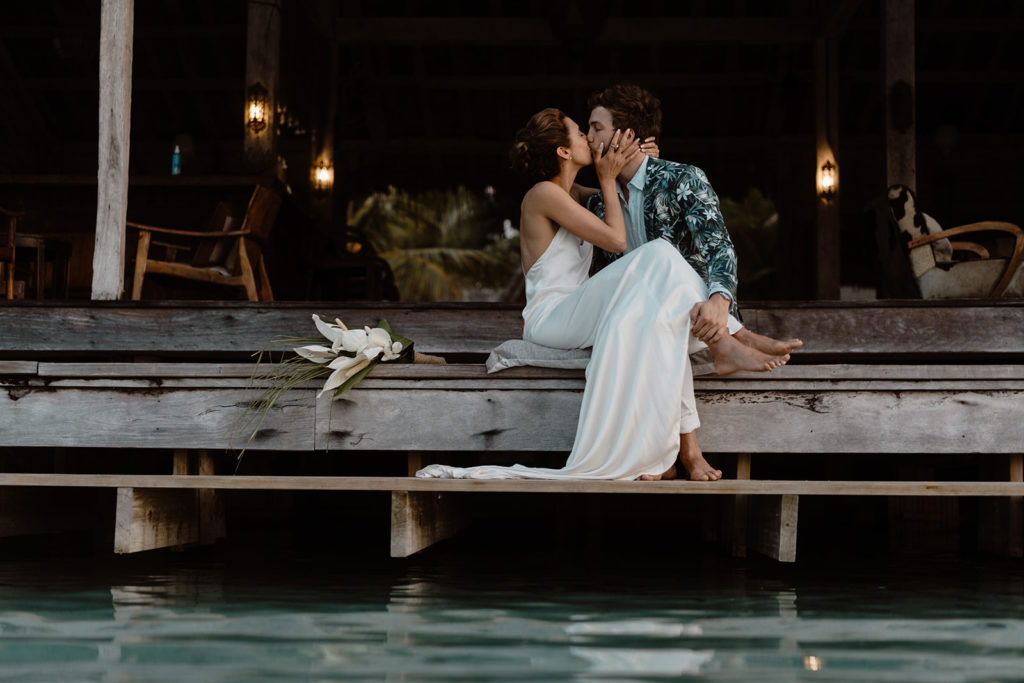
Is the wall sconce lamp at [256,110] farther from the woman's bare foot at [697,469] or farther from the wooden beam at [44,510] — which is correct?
the woman's bare foot at [697,469]

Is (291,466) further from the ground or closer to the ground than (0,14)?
closer to the ground

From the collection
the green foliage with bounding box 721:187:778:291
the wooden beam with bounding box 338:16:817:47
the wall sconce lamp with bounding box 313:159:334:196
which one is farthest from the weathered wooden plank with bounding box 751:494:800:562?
the green foliage with bounding box 721:187:778:291

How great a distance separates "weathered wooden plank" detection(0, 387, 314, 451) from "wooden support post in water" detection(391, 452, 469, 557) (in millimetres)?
478

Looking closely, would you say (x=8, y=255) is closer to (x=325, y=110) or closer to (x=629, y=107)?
(x=629, y=107)

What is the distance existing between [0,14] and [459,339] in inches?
303

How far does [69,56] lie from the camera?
1015 cm

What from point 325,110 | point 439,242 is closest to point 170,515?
point 325,110

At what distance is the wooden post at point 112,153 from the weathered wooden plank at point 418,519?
1.81m

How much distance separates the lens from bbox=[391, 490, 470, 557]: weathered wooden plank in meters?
3.15

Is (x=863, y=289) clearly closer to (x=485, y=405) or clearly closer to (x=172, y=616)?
(x=485, y=405)

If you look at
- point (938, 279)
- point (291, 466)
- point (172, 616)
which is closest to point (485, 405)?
point (172, 616)

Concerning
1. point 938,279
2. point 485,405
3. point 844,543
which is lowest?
point 844,543

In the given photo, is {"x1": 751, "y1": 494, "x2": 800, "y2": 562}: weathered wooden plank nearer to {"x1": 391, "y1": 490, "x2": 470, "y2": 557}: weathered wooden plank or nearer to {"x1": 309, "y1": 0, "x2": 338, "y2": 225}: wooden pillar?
{"x1": 391, "y1": 490, "x2": 470, "y2": 557}: weathered wooden plank

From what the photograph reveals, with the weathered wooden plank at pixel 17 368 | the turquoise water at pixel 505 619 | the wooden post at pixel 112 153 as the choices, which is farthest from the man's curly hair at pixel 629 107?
the weathered wooden plank at pixel 17 368
